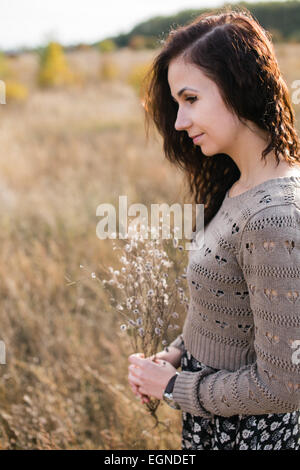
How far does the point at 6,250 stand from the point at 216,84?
10.2 feet

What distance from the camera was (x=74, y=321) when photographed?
121 inches

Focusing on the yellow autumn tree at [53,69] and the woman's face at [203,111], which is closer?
the woman's face at [203,111]

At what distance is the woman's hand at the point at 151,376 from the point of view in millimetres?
1250

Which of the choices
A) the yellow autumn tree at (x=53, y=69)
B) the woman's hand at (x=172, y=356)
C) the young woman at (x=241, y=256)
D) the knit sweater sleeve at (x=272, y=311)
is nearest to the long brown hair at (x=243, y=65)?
the young woman at (x=241, y=256)

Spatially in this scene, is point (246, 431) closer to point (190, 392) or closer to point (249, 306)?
point (190, 392)

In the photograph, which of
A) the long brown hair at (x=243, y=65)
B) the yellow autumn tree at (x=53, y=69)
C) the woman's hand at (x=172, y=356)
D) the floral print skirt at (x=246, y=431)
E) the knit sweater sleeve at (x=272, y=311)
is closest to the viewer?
the knit sweater sleeve at (x=272, y=311)

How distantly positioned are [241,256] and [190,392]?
0.42 m

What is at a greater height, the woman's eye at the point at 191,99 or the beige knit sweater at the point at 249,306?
the woman's eye at the point at 191,99

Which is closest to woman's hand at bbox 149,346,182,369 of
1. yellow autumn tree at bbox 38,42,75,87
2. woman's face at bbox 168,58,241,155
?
woman's face at bbox 168,58,241,155

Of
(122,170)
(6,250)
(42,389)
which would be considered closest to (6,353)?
(42,389)

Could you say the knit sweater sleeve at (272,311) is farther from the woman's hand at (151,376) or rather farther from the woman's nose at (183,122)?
the woman's nose at (183,122)

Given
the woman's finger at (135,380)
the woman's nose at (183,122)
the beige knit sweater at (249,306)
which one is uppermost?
the woman's nose at (183,122)

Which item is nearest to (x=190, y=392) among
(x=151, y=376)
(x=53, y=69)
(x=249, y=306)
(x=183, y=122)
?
(x=151, y=376)

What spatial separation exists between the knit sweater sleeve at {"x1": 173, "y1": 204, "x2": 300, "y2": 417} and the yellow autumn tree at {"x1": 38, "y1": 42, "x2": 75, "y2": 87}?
23.5 metres
